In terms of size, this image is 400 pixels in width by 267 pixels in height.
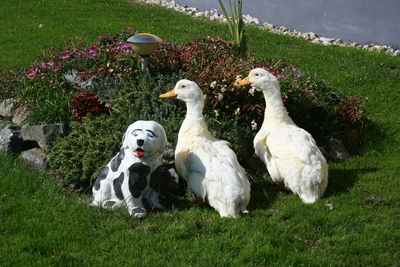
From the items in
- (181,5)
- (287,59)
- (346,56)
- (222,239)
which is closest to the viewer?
(222,239)

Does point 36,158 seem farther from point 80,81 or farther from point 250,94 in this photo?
point 250,94

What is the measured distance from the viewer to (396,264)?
16.3 ft

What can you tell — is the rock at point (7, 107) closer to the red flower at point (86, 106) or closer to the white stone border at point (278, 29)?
the red flower at point (86, 106)

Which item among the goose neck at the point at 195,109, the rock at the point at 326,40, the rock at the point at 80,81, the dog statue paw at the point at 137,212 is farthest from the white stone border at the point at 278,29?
the dog statue paw at the point at 137,212

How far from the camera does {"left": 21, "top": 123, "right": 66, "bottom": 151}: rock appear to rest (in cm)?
715

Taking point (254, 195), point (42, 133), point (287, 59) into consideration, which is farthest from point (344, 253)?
point (287, 59)

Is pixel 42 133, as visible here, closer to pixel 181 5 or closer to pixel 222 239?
pixel 222 239

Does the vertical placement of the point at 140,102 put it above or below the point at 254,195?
above

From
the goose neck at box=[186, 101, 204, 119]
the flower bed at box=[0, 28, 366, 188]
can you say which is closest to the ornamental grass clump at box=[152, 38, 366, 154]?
the flower bed at box=[0, 28, 366, 188]

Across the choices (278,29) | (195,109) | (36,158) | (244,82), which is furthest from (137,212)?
(278,29)

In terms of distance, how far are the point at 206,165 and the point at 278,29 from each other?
1299 cm

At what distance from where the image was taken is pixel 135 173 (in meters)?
5.69

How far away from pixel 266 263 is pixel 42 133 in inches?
146

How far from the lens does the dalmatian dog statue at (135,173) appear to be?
5.58 meters
